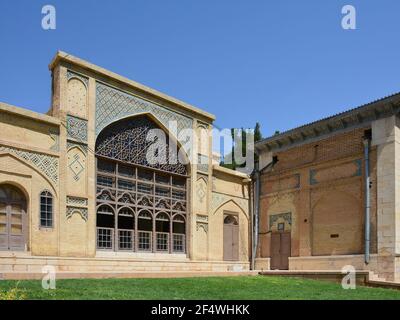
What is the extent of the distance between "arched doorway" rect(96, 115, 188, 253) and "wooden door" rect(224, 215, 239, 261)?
2.59 metres

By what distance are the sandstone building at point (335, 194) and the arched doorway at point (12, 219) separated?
11484 mm

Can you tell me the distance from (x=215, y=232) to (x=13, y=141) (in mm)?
9932

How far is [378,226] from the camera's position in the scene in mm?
17641

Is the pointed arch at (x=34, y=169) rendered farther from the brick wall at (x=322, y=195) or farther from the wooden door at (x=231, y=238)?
the brick wall at (x=322, y=195)

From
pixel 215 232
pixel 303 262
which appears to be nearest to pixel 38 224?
pixel 215 232

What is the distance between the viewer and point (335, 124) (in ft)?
65.1

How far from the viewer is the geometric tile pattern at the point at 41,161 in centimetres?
1456

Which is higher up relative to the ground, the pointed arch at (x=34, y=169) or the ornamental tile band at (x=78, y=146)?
the ornamental tile band at (x=78, y=146)

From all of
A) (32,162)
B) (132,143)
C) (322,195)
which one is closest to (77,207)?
(32,162)

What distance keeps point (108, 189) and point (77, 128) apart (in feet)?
8.22

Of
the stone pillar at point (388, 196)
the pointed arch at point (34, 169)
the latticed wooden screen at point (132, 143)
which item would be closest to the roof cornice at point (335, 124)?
the stone pillar at point (388, 196)

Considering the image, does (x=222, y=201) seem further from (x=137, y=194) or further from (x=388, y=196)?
(x=388, y=196)

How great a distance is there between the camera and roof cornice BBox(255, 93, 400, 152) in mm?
17875

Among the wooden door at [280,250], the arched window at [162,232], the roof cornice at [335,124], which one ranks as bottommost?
the wooden door at [280,250]
